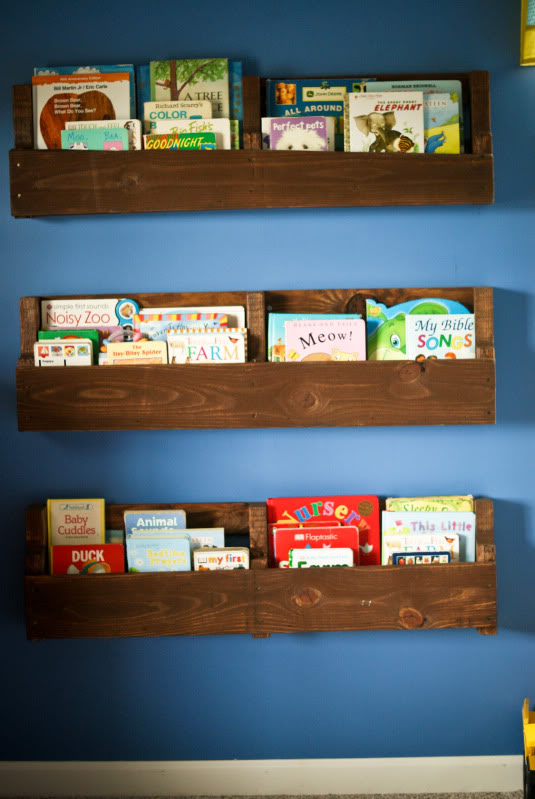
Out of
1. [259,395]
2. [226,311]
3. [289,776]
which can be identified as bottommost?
[289,776]

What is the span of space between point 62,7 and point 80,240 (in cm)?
60

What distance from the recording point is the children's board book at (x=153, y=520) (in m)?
1.92

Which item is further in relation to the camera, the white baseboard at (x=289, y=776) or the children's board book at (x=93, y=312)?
the white baseboard at (x=289, y=776)

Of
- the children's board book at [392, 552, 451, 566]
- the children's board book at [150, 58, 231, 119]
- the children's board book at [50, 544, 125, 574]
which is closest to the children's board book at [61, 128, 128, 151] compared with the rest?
the children's board book at [150, 58, 231, 119]

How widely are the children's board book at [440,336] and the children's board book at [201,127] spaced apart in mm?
641

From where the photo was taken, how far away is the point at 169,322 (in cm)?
188

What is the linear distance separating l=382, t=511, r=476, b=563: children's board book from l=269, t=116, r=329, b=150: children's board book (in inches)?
37.7

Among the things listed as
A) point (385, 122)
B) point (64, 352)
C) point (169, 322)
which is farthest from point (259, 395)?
point (385, 122)

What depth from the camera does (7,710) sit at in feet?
6.73

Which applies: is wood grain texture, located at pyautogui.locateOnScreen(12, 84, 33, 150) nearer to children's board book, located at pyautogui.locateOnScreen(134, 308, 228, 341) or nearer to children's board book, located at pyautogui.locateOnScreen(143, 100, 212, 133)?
children's board book, located at pyautogui.locateOnScreen(143, 100, 212, 133)

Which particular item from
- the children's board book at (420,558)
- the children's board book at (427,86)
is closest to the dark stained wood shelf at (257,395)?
the children's board book at (420,558)

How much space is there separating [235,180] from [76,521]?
968 mm

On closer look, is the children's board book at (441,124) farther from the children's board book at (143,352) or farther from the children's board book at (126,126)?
the children's board book at (143,352)

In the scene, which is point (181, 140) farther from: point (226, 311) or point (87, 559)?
point (87, 559)
